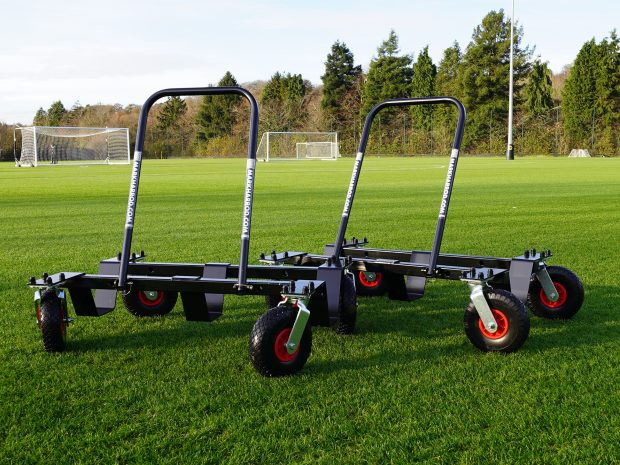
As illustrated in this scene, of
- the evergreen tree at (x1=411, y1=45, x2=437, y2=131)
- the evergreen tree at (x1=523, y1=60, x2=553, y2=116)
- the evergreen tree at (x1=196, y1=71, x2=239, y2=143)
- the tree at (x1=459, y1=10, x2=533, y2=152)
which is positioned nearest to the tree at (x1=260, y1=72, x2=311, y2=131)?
the evergreen tree at (x1=196, y1=71, x2=239, y2=143)

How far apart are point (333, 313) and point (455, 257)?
147 centimetres

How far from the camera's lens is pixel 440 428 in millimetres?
3131

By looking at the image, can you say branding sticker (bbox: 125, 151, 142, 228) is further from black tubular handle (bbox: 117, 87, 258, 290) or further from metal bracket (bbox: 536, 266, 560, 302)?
metal bracket (bbox: 536, 266, 560, 302)

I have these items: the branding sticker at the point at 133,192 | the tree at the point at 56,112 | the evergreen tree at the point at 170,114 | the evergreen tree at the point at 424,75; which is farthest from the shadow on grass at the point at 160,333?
the tree at the point at 56,112

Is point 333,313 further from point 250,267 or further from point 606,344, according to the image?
point 606,344

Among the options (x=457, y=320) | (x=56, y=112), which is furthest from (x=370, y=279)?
(x=56, y=112)

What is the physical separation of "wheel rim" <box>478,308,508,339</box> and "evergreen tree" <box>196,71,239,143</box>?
81.0 metres

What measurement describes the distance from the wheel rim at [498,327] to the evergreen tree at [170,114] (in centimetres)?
8277

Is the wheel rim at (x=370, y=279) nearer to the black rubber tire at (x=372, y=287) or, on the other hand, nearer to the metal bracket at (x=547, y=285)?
the black rubber tire at (x=372, y=287)

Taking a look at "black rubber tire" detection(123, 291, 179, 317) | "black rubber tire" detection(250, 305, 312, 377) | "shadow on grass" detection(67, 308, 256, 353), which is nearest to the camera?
"black rubber tire" detection(250, 305, 312, 377)

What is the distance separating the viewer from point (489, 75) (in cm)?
7400

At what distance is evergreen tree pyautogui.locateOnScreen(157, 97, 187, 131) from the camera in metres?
85.4

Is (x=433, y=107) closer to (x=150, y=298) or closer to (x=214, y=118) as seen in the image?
(x=214, y=118)

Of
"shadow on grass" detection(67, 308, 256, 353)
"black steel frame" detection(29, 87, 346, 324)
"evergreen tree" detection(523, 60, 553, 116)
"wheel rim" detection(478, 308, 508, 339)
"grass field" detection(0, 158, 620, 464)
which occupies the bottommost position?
"shadow on grass" detection(67, 308, 256, 353)
